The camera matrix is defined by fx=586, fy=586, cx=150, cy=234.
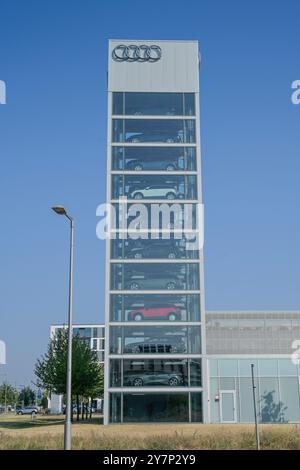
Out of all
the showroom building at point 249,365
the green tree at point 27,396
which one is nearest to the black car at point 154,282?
the showroom building at point 249,365

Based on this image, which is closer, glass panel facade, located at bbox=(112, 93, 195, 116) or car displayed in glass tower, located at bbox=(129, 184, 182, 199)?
car displayed in glass tower, located at bbox=(129, 184, 182, 199)

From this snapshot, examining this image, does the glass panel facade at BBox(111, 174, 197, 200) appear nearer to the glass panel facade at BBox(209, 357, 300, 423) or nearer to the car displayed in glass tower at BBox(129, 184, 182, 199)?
the car displayed in glass tower at BBox(129, 184, 182, 199)

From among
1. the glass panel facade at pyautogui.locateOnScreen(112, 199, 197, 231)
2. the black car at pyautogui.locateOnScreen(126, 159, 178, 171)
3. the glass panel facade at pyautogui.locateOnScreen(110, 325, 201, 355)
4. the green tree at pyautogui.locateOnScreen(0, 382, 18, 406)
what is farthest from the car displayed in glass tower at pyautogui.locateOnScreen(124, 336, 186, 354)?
the green tree at pyautogui.locateOnScreen(0, 382, 18, 406)

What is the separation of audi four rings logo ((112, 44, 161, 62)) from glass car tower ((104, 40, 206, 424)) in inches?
4.2

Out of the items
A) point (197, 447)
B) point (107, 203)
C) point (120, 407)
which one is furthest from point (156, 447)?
point (107, 203)

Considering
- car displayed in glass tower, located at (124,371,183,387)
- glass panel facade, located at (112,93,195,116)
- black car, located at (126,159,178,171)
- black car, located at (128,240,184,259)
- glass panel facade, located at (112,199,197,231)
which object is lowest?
car displayed in glass tower, located at (124,371,183,387)

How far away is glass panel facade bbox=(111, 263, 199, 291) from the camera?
55250 millimetres

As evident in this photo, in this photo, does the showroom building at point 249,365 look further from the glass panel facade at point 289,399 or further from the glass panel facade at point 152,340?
the glass panel facade at point 152,340

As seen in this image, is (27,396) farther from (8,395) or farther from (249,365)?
(249,365)

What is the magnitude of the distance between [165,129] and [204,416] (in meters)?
28.2

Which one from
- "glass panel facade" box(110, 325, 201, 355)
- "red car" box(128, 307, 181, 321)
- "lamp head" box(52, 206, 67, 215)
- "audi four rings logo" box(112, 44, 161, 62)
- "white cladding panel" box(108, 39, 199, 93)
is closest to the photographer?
"lamp head" box(52, 206, 67, 215)

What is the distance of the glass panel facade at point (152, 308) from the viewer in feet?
179

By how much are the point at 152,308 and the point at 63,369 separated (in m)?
10.9

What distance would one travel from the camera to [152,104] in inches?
2373
